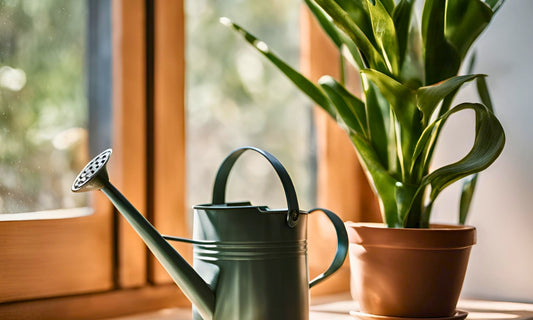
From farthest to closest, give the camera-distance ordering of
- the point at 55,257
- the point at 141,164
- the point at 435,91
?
the point at 141,164
the point at 55,257
the point at 435,91

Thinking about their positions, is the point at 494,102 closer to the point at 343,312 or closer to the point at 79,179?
the point at 343,312

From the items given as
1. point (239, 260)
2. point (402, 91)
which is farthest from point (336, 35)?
point (239, 260)

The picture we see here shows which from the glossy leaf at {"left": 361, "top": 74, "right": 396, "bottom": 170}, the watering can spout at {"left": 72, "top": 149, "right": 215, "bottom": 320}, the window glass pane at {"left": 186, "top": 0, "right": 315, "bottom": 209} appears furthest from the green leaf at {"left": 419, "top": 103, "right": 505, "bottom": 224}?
the window glass pane at {"left": 186, "top": 0, "right": 315, "bottom": 209}

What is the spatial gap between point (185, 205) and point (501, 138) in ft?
1.62

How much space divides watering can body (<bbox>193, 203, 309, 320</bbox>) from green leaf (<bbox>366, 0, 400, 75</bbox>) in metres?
0.30

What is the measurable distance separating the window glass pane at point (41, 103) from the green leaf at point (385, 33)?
1.42 feet

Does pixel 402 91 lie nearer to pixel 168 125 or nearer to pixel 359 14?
pixel 359 14

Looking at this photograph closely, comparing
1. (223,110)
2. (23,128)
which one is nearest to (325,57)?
(223,110)

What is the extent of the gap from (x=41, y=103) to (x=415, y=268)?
22.2 inches

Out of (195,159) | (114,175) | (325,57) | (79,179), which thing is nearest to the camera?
(79,179)

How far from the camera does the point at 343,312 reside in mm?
963

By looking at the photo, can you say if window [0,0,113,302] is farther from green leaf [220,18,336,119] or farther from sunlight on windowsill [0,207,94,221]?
green leaf [220,18,336,119]

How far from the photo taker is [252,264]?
65cm

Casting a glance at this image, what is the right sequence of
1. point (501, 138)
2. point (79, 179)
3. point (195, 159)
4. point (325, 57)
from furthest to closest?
point (325, 57)
point (195, 159)
point (501, 138)
point (79, 179)
